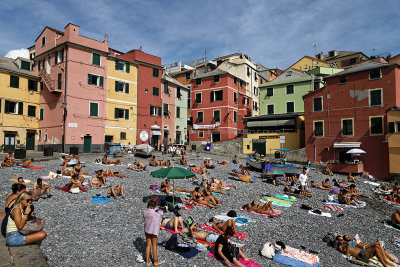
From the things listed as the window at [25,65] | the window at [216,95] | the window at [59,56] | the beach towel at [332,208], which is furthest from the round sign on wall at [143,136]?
the beach towel at [332,208]

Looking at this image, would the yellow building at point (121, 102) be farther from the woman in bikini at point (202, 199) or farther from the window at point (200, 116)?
the woman in bikini at point (202, 199)

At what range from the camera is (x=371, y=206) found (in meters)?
18.0

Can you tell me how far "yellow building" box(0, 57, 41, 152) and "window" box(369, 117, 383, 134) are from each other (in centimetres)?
4393

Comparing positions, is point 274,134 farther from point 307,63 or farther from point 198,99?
point 307,63

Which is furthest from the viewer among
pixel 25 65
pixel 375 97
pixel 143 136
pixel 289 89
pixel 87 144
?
pixel 289 89

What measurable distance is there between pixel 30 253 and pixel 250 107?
48854mm

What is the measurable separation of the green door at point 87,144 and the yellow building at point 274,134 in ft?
76.1

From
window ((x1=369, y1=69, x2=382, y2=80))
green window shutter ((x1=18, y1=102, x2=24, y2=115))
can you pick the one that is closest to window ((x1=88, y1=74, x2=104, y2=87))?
green window shutter ((x1=18, y1=102, x2=24, y2=115))

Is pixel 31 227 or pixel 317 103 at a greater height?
pixel 317 103

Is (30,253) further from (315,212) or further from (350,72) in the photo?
(350,72)

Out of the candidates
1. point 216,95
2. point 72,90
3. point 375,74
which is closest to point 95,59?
point 72,90

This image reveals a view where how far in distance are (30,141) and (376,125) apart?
44877mm

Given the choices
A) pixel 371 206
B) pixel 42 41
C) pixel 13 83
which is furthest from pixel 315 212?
pixel 42 41

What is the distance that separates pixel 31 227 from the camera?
653 centimetres
